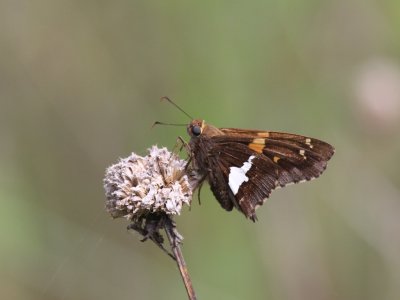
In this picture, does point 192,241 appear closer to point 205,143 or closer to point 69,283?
point 69,283

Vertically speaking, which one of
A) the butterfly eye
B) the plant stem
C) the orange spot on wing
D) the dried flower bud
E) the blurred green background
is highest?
the blurred green background

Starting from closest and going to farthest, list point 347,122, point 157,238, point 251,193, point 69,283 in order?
point 157,238 → point 251,193 → point 69,283 → point 347,122

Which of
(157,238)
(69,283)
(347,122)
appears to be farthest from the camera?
(347,122)

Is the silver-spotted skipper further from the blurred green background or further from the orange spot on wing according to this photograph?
the blurred green background

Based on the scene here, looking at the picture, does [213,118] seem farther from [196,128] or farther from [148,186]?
[148,186]

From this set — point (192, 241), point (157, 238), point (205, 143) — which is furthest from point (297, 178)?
point (192, 241)

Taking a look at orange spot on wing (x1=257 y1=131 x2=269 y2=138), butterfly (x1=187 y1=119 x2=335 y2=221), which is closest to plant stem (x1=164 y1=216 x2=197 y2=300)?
butterfly (x1=187 y1=119 x2=335 y2=221)

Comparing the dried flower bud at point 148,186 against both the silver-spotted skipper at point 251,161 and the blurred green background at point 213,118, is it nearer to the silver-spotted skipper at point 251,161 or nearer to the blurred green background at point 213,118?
the silver-spotted skipper at point 251,161

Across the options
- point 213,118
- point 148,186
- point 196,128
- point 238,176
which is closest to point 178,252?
point 148,186
